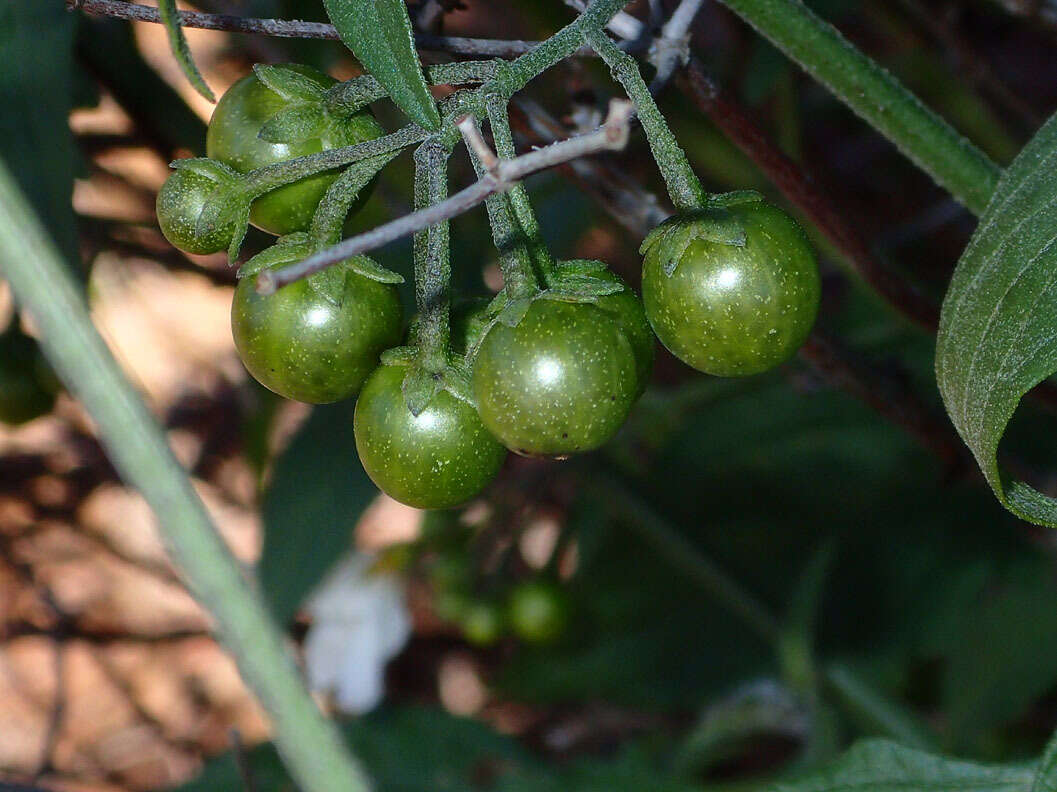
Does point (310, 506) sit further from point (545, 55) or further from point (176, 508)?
point (176, 508)

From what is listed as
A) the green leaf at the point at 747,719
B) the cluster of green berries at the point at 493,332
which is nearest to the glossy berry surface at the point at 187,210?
the cluster of green berries at the point at 493,332

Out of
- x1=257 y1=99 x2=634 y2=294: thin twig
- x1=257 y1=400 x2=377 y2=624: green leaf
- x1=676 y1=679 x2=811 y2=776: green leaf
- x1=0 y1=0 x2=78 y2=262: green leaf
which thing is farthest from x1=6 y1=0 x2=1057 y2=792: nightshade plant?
x1=676 y1=679 x2=811 y2=776: green leaf

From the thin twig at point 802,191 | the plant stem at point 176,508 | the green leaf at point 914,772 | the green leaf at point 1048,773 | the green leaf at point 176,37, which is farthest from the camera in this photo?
the green leaf at point 914,772

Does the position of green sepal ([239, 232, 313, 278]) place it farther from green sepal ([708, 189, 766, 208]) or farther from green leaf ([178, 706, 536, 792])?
green leaf ([178, 706, 536, 792])

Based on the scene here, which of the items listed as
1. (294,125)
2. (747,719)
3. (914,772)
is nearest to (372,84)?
(294,125)

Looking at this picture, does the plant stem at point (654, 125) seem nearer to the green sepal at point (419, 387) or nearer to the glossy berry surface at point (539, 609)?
the green sepal at point (419, 387)

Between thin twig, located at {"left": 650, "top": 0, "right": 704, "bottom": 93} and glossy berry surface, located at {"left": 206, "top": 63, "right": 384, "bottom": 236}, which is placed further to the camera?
thin twig, located at {"left": 650, "top": 0, "right": 704, "bottom": 93}
